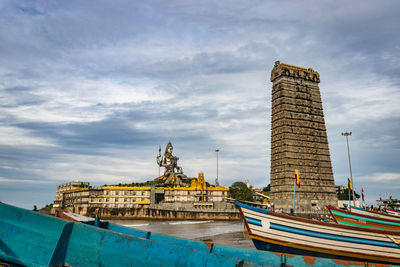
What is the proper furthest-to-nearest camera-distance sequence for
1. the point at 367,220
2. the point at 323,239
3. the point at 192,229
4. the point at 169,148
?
the point at 169,148, the point at 192,229, the point at 367,220, the point at 323,239

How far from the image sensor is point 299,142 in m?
75.6

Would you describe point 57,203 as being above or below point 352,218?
below

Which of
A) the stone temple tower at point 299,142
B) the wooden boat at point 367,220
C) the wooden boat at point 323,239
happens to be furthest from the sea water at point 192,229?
the stone temple tower at point 299,142

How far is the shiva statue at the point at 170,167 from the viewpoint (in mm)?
82688

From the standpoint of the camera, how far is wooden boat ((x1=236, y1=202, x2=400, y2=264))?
506 inches

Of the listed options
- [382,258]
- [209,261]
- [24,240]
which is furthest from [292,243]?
[24,240]

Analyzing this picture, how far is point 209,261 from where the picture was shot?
657cm

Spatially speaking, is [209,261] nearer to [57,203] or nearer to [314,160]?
[314,160]

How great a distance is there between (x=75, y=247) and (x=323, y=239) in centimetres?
1151

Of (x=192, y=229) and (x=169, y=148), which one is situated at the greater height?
(x=169, y=148)

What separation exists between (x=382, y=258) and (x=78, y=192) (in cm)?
8846

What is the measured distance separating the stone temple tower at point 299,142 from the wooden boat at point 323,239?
57929 millimetres

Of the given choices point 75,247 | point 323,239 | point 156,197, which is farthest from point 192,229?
point 156,197

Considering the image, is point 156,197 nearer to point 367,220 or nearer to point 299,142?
point 299,142
